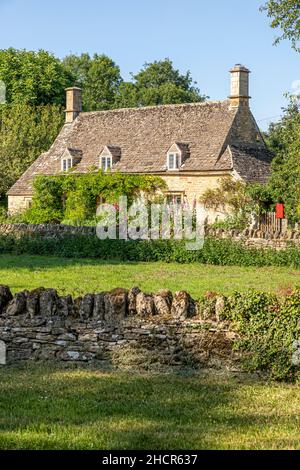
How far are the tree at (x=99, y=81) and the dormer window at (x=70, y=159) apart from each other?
123 feet

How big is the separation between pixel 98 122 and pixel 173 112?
5.48m

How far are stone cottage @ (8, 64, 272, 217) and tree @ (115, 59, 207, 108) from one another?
101ft

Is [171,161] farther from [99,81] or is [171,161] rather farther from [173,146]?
[99,81]

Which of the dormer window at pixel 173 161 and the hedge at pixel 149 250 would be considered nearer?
the hedge at pixel 149 250

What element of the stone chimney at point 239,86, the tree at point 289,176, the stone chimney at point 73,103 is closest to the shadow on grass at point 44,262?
the tree at point 289,176

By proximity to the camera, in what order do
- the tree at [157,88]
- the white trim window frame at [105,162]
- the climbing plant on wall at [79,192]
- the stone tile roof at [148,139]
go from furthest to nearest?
the tree at [157,88]
the white trim window frame at [105,162]
the stone tile roof at [148,139]
the climbing plant on wall at [79,192]

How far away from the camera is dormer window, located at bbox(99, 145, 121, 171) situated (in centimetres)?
A: 4606

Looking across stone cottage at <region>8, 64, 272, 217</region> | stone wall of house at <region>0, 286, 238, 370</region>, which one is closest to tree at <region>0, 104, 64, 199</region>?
stone cottage at <region>8, 64, 272, 217</region>

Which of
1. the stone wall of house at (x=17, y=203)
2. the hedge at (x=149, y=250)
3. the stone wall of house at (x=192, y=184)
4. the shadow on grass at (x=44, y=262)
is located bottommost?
the shadow on grass at (x=44, y=262)

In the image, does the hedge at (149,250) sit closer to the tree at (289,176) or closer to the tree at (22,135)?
the tree at (289,176)

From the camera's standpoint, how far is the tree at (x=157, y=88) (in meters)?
80.9

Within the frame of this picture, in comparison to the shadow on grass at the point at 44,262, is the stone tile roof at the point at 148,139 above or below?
above
